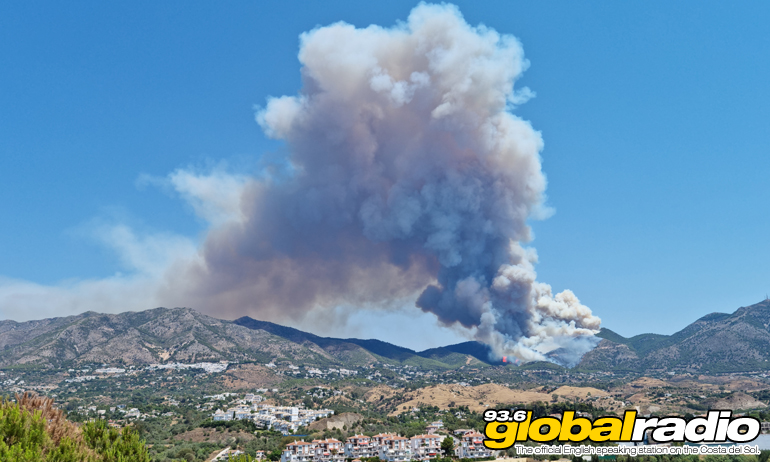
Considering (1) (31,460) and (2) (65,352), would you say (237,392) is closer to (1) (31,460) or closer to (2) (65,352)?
Result: (2) (65,352)

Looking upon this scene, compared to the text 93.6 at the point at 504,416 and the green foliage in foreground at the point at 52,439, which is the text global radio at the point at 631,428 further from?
the green foliage in foreground at the point at 52,439

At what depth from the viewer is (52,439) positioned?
23.6m

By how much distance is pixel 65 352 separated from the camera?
19350 centimetres

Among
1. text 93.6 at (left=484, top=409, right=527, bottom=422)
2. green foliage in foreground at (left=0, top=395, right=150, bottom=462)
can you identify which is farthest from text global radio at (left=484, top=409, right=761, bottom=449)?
green foliage in foreground at (left=0, top=395, right=150, bottom=462)

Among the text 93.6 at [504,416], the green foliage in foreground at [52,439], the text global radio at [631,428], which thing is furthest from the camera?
the text 93.6 at [504,416]

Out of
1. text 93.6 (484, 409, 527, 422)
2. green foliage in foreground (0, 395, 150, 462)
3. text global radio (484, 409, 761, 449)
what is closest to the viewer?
green foliage in foreground (0, 395, 150, 462)

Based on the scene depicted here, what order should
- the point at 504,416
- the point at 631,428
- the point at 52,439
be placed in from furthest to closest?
the point at 504,416 → the point at 631,428 → the point at 52,439

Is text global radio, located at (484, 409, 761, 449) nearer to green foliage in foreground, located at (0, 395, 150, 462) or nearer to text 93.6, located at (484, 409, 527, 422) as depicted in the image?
text 93.6, located at (484, 409, 527, 422)

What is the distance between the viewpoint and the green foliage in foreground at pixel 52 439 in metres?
21.7

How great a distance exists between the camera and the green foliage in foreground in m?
21.7

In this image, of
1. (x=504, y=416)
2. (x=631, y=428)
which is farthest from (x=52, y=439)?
(x=631, y=428)

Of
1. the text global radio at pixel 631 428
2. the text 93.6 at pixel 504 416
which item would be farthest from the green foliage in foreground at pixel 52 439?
the text 93.6 at pixel 504 416

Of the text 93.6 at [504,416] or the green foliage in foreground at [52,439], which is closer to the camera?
the green foliage in foreground at [52,439]

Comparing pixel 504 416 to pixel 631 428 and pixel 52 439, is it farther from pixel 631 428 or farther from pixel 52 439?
pixel 52 439
